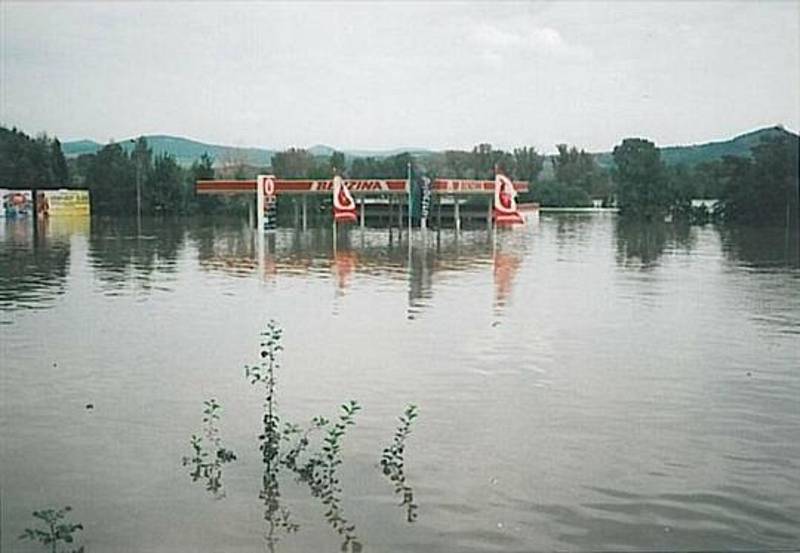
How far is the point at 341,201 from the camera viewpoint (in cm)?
2662

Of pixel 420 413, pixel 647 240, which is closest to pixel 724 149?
pixel 420 413

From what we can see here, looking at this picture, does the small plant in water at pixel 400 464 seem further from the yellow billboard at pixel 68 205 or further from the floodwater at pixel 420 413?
the yellow billboard at pixel 68 205

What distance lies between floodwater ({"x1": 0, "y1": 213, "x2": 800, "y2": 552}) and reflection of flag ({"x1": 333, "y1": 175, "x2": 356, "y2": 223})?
15276 mm

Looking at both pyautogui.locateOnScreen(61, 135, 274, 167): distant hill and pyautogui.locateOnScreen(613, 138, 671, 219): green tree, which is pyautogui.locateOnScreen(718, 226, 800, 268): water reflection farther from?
pyautogui.locateOnScreen(61, 135, 274, 167): distant hill

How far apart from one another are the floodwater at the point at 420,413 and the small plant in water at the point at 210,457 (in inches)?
1.1

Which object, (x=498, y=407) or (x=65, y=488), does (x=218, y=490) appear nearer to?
(x=65, y=488)

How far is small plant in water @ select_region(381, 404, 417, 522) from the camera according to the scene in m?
3.32

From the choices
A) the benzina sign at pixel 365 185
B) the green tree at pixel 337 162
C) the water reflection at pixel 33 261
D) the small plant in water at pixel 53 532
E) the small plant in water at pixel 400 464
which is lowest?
the small plant in water at pixel 400 464

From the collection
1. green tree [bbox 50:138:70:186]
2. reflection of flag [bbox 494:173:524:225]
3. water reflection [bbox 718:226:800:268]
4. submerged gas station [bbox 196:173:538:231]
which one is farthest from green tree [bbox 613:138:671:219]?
green tree [bbox 50:138:70:186]

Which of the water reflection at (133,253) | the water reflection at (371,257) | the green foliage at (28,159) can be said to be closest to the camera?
the green foliage at (28,159)

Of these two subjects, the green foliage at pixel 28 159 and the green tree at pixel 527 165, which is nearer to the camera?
the green foliage at pixel 28 159

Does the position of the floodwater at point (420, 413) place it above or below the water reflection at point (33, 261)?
below

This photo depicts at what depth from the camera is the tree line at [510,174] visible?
10742 mm

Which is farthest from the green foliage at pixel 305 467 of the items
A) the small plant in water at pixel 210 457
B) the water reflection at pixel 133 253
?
the water reflection at pixel 133 253
